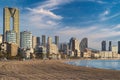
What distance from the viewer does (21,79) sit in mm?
23969

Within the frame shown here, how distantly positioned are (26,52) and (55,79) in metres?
167

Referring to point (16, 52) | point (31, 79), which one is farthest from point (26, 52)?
point (31, 79)

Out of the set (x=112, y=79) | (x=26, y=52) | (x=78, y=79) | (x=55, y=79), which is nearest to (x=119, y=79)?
(x=112, y=79)

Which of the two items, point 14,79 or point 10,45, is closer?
point 14,79

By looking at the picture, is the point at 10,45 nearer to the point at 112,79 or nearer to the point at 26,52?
the point at 26,52

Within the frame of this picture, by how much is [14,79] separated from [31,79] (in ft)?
5.44

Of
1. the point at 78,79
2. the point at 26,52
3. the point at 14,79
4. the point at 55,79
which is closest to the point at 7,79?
the point at 14,79

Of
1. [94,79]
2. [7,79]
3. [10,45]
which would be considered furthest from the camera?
[10,45]

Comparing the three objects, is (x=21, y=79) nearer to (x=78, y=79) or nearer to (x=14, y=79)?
(x=14, y=79)

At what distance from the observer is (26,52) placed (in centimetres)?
18962

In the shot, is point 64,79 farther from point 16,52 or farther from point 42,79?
point 16,52

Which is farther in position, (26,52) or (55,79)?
(26,52)

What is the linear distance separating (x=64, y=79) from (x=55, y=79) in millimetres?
893

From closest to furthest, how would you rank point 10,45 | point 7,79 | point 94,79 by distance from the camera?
point 7,79
point 94,79
point 10,45
